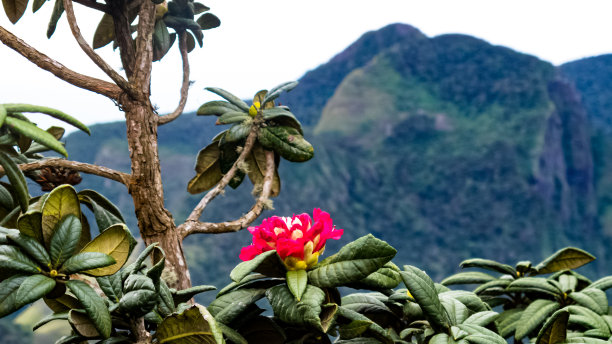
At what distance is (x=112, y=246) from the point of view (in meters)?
0.86

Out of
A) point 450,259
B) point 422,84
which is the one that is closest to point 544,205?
point 450,259

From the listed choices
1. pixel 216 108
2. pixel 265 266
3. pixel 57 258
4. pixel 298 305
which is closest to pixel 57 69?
pixel 216 108

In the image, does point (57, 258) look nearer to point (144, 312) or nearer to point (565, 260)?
point (144, 312)

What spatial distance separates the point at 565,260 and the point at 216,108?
1247 mm

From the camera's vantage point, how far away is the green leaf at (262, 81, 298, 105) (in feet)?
5.90

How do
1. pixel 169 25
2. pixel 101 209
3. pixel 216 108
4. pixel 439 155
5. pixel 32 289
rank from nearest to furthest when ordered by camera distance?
pixel 32 289, pixel 101 209, pixel 216 108, pixel 169 25, pixel 439 155

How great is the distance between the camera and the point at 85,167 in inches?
57.4

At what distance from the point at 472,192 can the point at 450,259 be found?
15.6 ft

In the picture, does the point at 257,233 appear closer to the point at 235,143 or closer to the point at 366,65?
the point at 235,143

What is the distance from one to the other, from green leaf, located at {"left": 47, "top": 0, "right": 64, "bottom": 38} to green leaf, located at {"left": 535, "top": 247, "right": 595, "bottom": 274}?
1.80 meters

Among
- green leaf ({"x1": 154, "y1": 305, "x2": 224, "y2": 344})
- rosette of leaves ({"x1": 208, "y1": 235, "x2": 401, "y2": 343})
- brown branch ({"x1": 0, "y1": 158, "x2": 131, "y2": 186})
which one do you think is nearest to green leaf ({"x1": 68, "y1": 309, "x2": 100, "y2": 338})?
green leaf ({"x1": 154, "y1": 305, "x2": 224, "y2": 344})

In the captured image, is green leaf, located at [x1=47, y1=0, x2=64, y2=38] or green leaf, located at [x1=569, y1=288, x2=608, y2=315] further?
green leaf, located at [x1=47, y1=0, x2=64, y2=38]

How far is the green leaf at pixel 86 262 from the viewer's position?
812 millimetres

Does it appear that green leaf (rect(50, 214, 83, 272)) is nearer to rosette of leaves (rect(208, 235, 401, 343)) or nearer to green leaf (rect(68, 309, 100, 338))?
green leaf (rect(68, 309, 100, 338))
